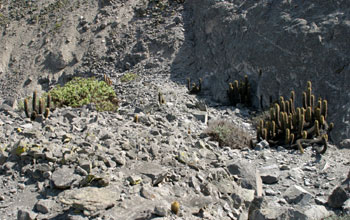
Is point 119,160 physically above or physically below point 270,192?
above

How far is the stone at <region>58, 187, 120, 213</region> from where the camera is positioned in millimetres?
4223

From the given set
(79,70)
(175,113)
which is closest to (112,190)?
(175,113)

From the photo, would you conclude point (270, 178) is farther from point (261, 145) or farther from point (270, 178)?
point (261, 145)

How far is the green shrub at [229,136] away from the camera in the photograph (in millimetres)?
7789

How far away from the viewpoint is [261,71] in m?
10.4

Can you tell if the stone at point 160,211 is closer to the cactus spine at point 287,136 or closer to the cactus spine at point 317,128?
the cactus spine at point 287,136

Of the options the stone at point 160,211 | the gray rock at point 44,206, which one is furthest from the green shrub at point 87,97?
the stone at point 160,211

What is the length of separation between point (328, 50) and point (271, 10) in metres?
2.56

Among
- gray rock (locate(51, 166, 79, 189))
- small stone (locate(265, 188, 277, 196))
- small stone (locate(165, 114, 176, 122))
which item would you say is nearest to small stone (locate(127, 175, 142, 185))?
gray rock (locate(51, 166, 79, 189))

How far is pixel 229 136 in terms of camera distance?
7.87 metres

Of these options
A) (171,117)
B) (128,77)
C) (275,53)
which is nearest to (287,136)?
(171,117)

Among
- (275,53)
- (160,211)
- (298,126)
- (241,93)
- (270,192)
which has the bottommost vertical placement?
(270,192)

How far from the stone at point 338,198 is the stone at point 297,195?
0.28m

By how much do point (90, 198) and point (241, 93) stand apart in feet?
22.7
